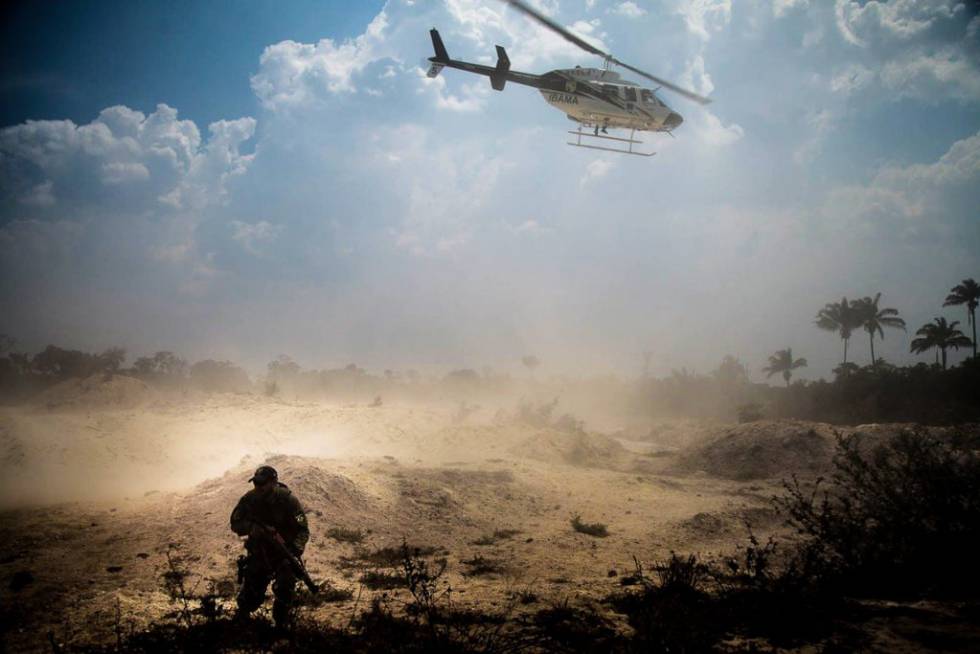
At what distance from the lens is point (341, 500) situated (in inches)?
546

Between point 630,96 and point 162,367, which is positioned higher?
point 630,96

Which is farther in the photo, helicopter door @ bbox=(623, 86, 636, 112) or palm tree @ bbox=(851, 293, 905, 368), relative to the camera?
palm tree @ bbox=(851, 293, 905, 368)

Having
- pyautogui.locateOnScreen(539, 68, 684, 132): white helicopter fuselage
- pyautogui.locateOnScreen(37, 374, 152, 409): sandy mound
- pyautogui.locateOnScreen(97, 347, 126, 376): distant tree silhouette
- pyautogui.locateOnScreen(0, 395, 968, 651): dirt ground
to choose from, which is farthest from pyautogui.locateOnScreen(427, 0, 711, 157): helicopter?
pyautogui.locateOnScreen(97, 347, 126, 376): distant tree silhouette

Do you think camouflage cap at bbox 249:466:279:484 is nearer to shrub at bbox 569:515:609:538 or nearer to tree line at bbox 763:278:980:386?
shrub at bbox 569:515:609:538

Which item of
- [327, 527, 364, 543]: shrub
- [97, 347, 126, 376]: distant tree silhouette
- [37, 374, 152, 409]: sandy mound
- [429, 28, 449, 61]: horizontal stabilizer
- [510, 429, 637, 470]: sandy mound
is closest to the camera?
[327, 527, 364, 543]: shrub

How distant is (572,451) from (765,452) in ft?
33.6

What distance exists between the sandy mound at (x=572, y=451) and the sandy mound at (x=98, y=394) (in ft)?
90.0

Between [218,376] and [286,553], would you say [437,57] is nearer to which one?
[286,553]

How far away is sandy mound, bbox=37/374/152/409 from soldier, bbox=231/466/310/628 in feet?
107

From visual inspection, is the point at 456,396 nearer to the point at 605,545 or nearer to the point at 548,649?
the point at 605,545

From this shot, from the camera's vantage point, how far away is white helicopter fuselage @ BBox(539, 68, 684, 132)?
20.4 metres

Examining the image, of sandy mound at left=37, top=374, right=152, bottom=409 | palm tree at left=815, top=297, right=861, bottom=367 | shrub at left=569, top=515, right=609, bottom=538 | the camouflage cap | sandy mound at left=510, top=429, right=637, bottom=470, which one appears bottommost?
sandy mound at left=510, top=429, right=637, bottom=470

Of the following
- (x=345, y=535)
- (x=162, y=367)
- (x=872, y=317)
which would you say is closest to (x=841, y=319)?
(x=872, y=317)

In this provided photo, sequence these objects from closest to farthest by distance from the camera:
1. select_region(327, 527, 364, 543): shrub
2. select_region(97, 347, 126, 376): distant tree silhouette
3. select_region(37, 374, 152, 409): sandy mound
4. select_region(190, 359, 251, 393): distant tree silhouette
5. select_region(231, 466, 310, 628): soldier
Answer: select_region(231, 466, 310, 628): soldier, select_region(327, 527, 364, 543): shrub, select_region(37, 374, 152, 409): sandy mound, select_region(97, 347, 126, 376): distant tree silhouette, select_region(190, 359, 251, 393): distant tree silhouette
